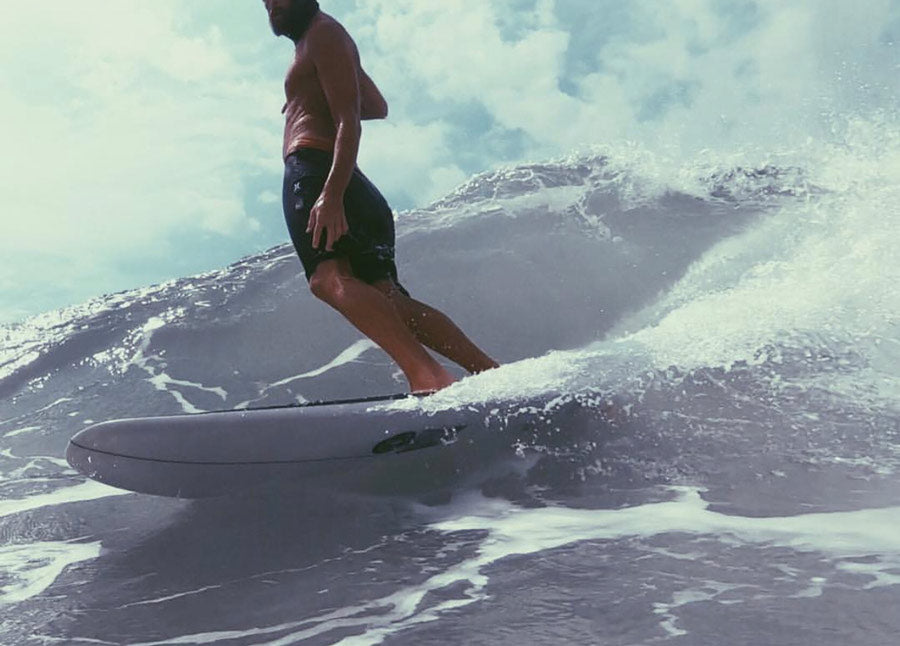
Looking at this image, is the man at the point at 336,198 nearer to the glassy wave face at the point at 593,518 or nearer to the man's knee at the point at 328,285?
the man's knee at the point at 328,285

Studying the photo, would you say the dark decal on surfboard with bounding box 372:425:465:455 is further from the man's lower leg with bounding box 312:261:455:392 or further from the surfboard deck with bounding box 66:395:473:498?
the man's lower leg with bounding box 312:261:455:392

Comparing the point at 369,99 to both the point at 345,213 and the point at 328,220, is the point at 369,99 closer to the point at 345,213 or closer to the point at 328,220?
the point at 345,213

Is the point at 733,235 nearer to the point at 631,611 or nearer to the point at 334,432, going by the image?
the point at 334,432

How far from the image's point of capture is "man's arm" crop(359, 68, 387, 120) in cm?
427

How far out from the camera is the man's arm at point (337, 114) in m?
3.84

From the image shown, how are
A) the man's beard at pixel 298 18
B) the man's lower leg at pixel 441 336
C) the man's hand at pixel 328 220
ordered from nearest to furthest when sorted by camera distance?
the man's hand at pixel 328 220, the man's beard at pixel 298 18, the man's lower leg at pixel 441 336

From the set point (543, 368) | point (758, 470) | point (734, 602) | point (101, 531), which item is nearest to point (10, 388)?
point (101, 531)

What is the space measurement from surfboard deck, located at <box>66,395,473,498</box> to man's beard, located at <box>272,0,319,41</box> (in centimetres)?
182

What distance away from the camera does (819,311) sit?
5.11 m

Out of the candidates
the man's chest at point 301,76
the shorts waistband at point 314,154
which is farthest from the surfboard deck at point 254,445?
the man's chest at point 301,76

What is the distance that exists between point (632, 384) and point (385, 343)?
3.66 ft

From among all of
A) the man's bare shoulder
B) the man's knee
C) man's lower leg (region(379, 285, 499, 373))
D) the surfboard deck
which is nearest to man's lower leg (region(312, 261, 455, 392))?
the man's knee

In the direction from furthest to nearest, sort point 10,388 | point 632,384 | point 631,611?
point 10,388, point 632,384, point 631,611

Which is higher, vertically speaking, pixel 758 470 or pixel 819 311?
pixel 819 311
